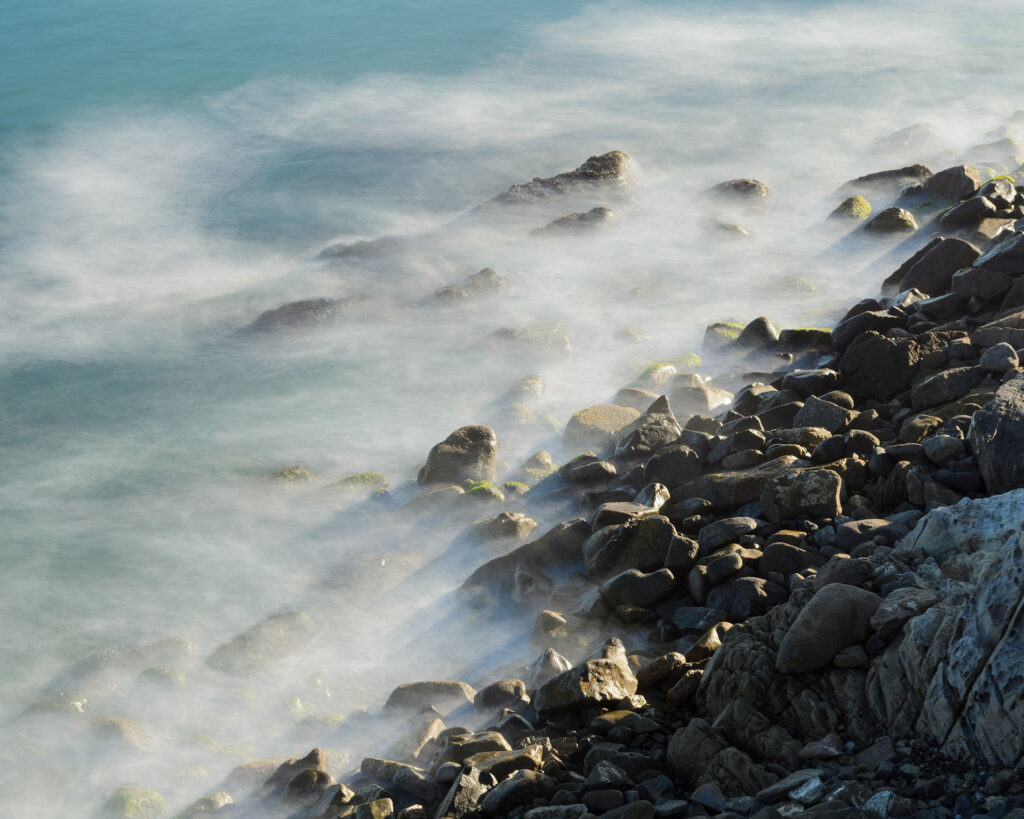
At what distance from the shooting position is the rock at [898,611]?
149 inches

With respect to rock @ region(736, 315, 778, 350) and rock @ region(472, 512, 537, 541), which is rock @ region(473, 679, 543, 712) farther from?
rock @ region(736, 315, 778, 350)

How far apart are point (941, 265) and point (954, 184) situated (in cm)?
415

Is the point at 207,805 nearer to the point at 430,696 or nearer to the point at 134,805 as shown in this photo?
the point at 134,805

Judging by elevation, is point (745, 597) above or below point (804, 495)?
below

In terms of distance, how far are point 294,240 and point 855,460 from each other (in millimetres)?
10618

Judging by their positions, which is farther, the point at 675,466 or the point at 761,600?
the point at 675,466

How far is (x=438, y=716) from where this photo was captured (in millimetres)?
5379

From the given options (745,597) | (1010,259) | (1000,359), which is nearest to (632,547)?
(745,597)

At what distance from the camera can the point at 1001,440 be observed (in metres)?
4.71

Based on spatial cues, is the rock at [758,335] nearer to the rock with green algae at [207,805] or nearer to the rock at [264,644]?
the rock at [264,644]

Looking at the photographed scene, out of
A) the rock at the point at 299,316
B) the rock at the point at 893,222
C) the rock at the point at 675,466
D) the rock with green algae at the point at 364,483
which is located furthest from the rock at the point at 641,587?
the rock at the point at 893,222

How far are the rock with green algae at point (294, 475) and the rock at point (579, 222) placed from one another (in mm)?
5950

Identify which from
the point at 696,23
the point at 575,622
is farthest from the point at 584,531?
the point at 696,23

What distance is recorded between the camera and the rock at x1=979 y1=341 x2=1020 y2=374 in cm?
596
